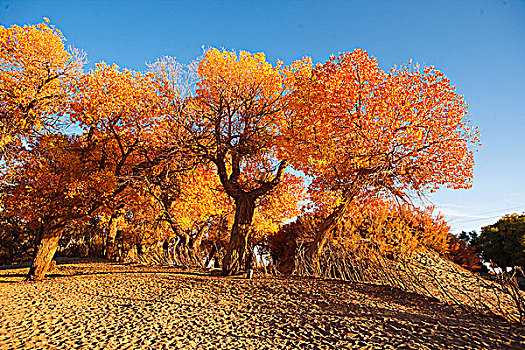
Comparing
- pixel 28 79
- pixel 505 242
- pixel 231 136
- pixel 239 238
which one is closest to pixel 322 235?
pixel 239 238

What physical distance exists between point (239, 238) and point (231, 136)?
3.52 metres

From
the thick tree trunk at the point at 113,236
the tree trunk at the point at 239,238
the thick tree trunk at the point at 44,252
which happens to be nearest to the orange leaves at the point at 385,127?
the tree trunk at the point at 239,238

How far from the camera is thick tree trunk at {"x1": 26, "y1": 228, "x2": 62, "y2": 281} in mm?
9711

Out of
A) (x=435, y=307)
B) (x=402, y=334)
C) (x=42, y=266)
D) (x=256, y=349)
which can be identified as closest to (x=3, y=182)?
(x=42, y=266)

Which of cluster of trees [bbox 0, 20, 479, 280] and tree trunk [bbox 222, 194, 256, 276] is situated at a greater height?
cluster of trees [bbox 0, 20, 479, 280]

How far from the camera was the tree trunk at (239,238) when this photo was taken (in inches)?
376

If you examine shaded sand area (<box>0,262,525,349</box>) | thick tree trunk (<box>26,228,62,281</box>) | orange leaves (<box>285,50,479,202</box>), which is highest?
orange leaves (<box>285,50,479,202</box>)

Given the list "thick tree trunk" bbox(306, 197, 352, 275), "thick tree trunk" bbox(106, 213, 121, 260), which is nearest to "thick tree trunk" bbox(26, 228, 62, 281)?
"thick tree trunk" bbox(106, 213, 121, 260)

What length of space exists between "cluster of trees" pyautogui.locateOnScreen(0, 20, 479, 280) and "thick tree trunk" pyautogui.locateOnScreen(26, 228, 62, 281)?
34 mm

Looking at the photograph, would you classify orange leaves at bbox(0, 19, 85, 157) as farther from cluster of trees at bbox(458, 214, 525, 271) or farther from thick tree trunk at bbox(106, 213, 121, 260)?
cluster of trees at bbox(458, 214, 525, 271)

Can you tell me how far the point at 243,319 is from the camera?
5.19 m

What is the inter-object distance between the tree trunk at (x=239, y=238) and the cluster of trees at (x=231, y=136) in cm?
3

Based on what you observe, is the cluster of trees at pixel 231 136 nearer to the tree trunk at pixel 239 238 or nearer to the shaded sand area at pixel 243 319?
the tree trunk at pixel 239 238

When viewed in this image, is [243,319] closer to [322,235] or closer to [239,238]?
[239,238]
